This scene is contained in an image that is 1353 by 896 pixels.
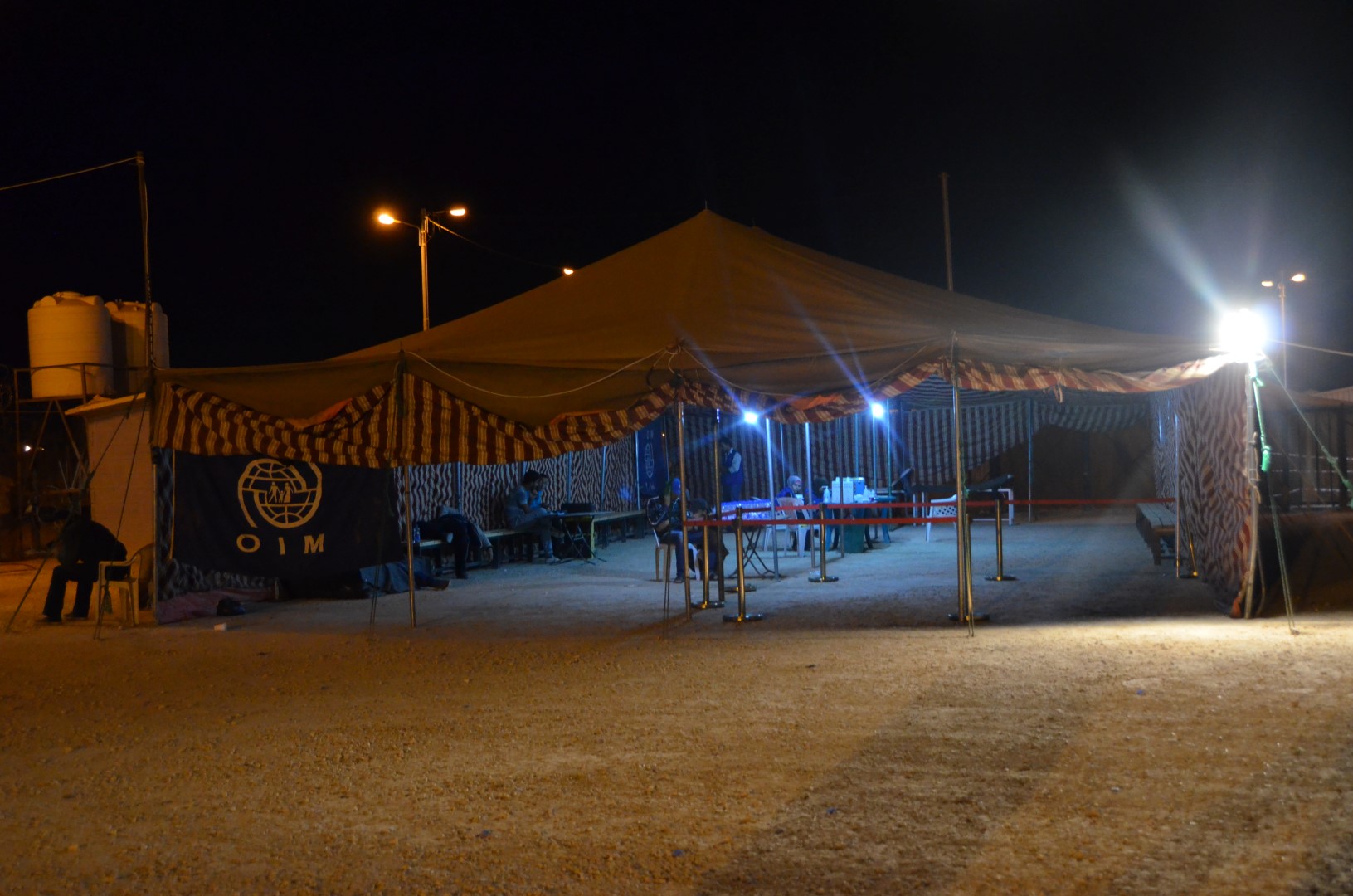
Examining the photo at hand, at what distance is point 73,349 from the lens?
1393 cm

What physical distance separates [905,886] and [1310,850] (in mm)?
1358

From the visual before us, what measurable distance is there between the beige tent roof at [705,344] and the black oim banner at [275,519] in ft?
4.10

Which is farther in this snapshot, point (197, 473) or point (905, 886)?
point (197, 473)

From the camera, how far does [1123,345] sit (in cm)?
806

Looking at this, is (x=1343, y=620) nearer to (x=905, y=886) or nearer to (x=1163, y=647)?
(x=1163, y=647)

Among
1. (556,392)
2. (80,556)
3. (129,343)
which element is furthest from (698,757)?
(129,343)

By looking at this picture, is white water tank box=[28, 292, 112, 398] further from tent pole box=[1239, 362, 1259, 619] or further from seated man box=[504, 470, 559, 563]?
tent pole box=[1239, 362, 1259, 619]

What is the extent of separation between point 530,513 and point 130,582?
604cm

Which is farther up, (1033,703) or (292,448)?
(292,448)

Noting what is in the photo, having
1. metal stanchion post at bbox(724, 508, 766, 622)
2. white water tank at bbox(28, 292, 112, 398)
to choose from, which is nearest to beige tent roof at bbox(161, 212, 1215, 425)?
metal stanchion post at bbox(724, 508, 766, 622)

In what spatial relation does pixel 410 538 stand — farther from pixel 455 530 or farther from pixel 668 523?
pixel 455 530

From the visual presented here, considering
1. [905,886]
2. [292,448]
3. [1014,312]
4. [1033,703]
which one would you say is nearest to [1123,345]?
[1014,312]

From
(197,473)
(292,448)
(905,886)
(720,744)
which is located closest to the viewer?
(905,886)

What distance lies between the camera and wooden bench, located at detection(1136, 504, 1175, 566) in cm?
1163
